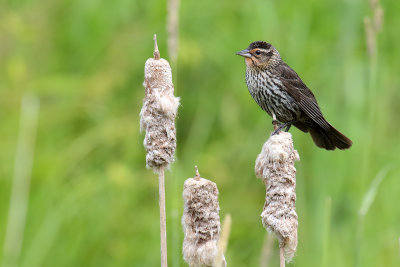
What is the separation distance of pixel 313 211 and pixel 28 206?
1.68 metres

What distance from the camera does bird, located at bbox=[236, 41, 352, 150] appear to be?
11.8 ft

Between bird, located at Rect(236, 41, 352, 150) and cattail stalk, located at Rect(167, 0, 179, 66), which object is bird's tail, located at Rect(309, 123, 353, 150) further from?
cattail stalk, located at Rect(167, 0, 179, 66)

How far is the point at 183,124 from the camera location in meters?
5.24

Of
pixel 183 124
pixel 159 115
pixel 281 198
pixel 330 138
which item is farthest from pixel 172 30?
pixel 183 124

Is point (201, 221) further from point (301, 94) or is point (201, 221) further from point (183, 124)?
point (183, 124)

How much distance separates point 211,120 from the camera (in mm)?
5078

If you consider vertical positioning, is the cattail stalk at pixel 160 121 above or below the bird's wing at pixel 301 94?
below

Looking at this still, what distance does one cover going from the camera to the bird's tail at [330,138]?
11.3 ft

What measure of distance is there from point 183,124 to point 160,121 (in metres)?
3.24

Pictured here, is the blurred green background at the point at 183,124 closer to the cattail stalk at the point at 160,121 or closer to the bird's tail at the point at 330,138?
the bird's tail at the point at 330,138

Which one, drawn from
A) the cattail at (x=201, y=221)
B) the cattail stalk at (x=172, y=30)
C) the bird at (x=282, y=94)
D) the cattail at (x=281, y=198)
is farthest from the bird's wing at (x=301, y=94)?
the cattail at (x=201, y=221)

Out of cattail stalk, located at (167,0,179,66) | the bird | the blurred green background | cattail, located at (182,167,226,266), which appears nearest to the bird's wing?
the bird

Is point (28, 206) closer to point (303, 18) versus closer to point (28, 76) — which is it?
point (28, 76)

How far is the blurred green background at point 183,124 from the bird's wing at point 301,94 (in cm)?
66
